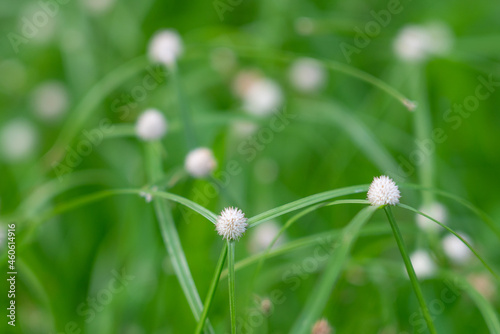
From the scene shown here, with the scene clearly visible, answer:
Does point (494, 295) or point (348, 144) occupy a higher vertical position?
point (348, 144)

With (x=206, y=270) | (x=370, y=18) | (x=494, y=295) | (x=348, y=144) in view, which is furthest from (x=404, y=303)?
(x=370, y=18)

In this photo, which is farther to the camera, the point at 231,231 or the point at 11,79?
the point at 11,79

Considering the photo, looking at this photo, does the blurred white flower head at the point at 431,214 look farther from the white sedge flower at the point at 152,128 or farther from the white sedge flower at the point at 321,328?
the white sedge flower at the point at 152,128

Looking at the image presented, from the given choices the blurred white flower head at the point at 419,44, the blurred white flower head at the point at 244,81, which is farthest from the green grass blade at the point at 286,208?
the blurred white flower head at the point at 244,81

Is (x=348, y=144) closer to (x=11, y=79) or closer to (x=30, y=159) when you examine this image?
(x=30, y=159)

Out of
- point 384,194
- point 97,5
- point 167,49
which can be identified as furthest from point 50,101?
point 384,194

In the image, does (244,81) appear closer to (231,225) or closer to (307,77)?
(307,77)
